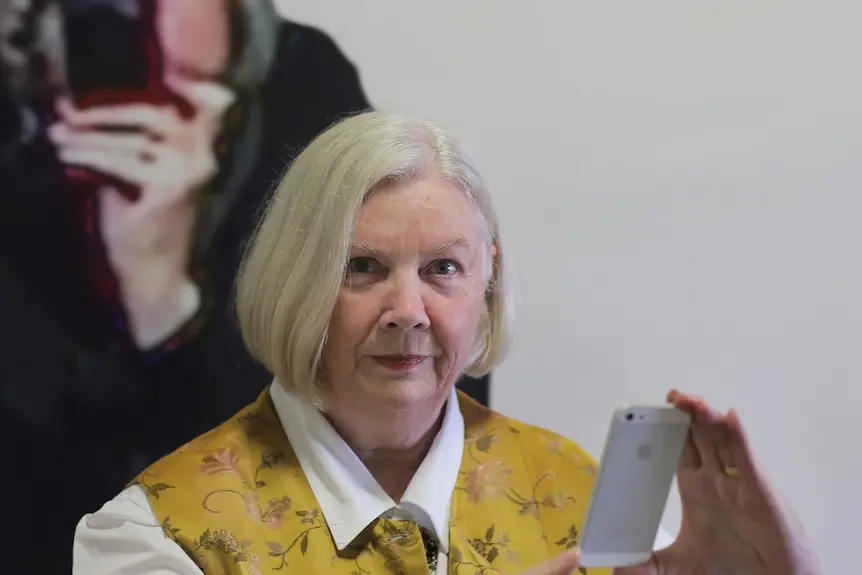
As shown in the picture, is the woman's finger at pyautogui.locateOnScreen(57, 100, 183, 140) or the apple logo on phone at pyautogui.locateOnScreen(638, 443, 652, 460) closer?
the apple logo on phone at pyautogui.locateOnScreen(638, 443, 652, 460)

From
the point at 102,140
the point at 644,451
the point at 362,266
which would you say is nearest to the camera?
the point at 644,451

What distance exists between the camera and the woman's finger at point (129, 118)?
107 centimetres

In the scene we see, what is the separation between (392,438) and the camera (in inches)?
36.3

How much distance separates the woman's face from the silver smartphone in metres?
0.21

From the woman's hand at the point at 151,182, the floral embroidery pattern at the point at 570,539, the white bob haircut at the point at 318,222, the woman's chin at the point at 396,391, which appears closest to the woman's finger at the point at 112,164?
the woman's hand at the point at 151,182

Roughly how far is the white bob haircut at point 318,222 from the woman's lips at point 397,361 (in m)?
0.06

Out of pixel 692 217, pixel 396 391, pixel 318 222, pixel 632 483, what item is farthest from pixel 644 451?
pixel 692 217

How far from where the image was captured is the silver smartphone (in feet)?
2.48

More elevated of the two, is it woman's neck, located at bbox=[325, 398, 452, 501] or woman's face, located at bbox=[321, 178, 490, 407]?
woman's face, located at bbox=[321, 178, 490, 407]

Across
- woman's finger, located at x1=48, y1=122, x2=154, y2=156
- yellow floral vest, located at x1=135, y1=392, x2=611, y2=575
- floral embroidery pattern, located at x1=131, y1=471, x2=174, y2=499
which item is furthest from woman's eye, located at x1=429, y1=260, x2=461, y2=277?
woman's finger, located at x1=48, y1=122, x2=154, y2=156

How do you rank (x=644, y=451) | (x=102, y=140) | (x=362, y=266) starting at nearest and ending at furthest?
1. (x=644, y=451)
2. (x=362, y=266)
3. (x=102, y=140)

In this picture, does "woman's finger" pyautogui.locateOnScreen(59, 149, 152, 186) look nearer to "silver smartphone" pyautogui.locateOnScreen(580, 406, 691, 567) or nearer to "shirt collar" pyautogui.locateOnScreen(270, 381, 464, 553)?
"shirt collar" pyautogui.locateOnScreen(270, 381, 464, 553)

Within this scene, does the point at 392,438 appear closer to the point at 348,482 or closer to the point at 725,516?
the point at 348,482

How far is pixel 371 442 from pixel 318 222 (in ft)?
0.79
